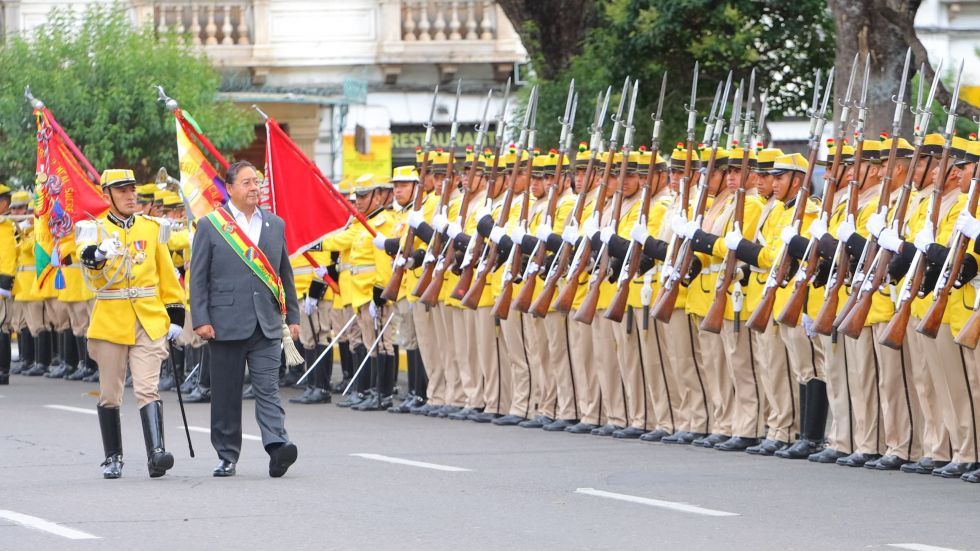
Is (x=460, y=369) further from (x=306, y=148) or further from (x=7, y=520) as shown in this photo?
(x=306, y=148)

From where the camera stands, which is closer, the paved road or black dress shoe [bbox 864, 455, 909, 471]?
the paved road

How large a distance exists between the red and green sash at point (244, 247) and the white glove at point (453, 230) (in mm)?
3940

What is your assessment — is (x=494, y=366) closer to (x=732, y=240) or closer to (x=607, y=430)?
(x=607, y=430)

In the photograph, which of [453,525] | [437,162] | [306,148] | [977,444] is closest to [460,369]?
[437,162]

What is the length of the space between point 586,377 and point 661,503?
4.28 meters

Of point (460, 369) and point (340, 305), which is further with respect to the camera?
point (340, 305)

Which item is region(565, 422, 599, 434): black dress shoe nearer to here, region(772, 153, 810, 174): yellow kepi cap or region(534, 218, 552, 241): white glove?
region(534, 218, 552, 241): white glove

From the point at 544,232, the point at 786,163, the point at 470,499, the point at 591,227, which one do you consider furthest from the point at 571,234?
the point at 470,499

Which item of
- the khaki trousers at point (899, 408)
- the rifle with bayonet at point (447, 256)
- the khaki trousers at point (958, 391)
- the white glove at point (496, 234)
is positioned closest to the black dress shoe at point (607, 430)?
the white glove at point (496, 234)

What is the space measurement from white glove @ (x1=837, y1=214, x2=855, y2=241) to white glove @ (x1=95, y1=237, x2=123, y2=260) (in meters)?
4.05

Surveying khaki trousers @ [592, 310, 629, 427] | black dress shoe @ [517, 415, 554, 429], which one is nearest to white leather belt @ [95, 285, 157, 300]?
khaki trousers @ [592, 310, 629, 427]

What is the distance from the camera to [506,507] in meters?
9.74

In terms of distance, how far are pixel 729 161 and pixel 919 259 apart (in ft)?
7.12

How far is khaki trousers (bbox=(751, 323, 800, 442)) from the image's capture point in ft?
40.9
